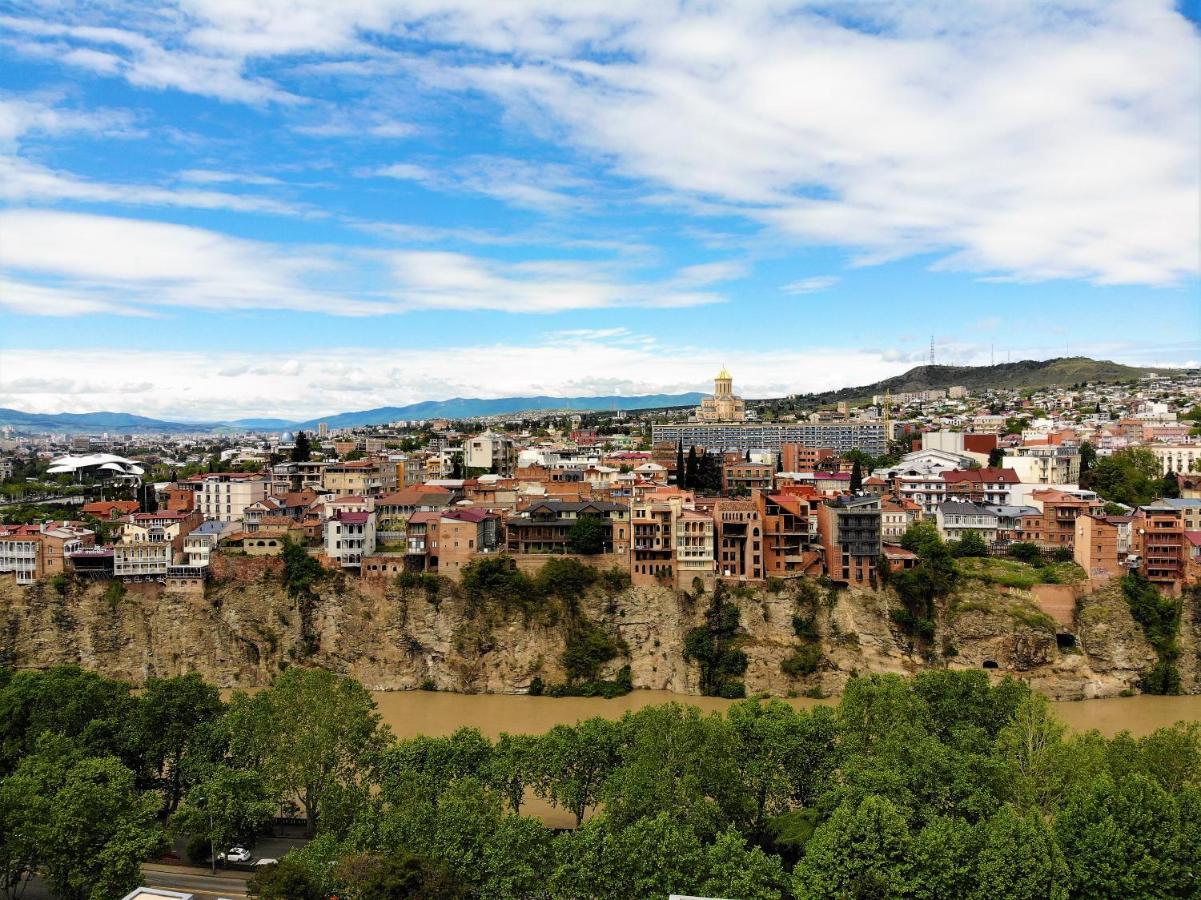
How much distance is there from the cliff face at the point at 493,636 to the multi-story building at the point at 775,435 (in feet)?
133

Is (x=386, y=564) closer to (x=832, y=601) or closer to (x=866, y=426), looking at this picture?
(x=832, y=601)

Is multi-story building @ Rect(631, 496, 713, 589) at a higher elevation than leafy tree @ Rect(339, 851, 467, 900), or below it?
higher

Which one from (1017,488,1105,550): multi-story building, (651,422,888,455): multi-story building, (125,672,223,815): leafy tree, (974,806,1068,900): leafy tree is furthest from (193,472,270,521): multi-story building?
(651,422,888,455): multi-story building

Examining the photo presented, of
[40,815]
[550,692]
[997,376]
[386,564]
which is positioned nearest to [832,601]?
[550,692]

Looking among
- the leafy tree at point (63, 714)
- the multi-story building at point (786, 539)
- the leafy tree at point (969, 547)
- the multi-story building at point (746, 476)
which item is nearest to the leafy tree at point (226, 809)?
the leafy tree at point (63, 714)

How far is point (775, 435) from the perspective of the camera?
7462 cm

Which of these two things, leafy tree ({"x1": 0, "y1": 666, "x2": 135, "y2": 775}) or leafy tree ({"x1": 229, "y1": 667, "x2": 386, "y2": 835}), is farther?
leafy tree ({"x1": 0, "y1": 666, "x2": 135, "y2": 775})

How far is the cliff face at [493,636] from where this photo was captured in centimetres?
2945

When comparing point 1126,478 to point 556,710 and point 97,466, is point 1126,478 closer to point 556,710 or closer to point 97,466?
point 556,710

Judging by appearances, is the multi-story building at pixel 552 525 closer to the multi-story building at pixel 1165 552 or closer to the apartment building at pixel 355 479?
the apartment building at pixel 355 479

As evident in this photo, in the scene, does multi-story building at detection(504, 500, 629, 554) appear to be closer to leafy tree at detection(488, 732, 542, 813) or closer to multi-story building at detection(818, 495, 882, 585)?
multi-story building at detection(818, 495, 882, 585)

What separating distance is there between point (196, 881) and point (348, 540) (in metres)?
17.9

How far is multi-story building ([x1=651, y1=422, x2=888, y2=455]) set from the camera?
71.8 meters

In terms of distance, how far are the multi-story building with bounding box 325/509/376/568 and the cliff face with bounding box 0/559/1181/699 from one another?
1134 mm
